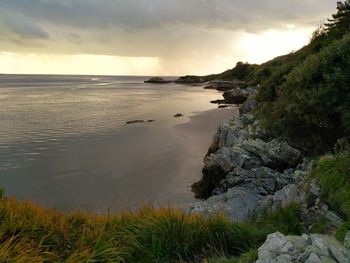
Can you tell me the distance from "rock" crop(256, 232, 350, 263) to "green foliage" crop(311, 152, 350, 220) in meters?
1.64

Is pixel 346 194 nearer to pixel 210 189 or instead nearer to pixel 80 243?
pixel 80 243

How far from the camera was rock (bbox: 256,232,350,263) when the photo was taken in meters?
5.43

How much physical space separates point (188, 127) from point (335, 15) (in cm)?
1677

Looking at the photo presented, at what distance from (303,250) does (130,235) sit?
340 centimetres

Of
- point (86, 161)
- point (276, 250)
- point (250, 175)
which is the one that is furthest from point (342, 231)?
point (86, 161)

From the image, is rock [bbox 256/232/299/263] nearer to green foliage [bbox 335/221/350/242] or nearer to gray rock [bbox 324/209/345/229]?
green foliage [bbox 335/221/350/242]

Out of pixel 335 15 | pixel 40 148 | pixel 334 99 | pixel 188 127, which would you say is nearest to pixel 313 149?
pixel 334 99

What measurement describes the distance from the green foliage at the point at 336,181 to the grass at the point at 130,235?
0.91 meters

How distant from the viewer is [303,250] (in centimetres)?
566

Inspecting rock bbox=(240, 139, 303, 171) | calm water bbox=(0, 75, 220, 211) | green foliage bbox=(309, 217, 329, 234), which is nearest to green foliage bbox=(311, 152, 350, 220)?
green foliage bbox=(309, 217, 329, 234)

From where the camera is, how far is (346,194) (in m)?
7.72

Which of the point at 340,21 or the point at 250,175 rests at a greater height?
the point at 340,21

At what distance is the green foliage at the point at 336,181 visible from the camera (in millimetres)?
7680

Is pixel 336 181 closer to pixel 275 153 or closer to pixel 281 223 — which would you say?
pixel 281 223
